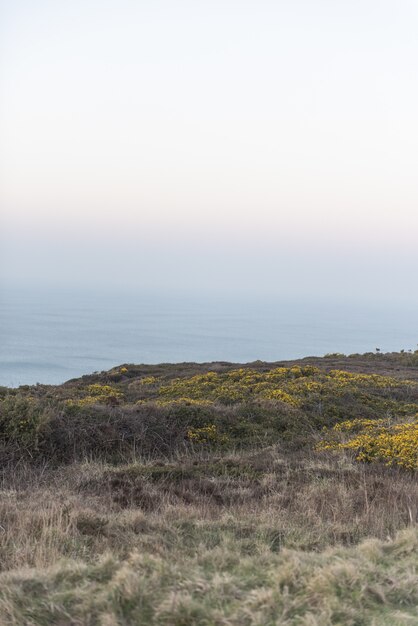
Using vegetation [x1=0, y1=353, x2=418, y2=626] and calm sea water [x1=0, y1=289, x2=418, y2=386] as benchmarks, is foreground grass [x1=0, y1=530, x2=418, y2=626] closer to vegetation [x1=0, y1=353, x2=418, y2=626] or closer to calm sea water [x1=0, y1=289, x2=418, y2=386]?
vegetation [x1=0, y1=353, x2=418, y2=626]

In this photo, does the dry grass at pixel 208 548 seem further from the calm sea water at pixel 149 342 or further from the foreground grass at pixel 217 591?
the calm sea water at pixel 149 342

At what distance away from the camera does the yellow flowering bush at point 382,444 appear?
33.0 ft

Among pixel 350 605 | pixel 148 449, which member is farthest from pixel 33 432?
pixel 350 605

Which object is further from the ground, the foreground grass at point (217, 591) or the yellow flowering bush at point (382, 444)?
the foreground grass at point (217, 591)

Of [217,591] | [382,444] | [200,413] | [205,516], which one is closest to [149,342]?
[200,413]

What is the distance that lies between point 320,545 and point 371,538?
0.57 meters

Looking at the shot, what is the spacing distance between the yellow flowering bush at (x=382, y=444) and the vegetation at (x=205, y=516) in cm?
4

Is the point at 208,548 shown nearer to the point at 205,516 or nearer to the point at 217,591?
the point at 205,516

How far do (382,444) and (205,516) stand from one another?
5.43 m

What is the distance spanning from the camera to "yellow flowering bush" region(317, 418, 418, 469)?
10047mm

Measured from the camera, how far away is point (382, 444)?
1083 centimetres

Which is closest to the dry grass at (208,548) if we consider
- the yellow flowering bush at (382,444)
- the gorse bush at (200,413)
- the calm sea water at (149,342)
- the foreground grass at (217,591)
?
the foreground grass at (217,591)

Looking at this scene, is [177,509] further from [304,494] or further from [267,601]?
[267,601]

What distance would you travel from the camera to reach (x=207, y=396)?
59.8 feet
